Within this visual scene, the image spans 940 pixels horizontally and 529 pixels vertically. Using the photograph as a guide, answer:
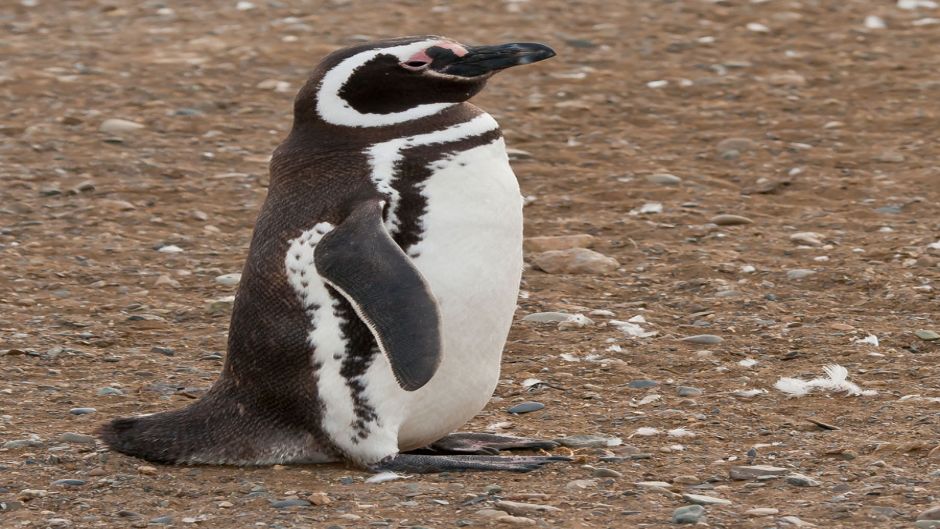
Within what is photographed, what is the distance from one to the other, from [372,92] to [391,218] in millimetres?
361

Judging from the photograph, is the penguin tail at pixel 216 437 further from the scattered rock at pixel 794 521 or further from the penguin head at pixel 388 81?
the scattered rock at pixel 794 521

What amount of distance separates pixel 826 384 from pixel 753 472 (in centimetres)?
90

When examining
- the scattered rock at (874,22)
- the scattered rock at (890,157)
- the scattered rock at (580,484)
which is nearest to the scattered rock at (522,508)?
the scattered rock at (580,484)

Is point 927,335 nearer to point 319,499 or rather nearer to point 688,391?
point 688,391

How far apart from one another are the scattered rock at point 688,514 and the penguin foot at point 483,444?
68 cm

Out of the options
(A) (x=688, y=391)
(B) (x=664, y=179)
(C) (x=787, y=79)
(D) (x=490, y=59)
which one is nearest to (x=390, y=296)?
(D) (x=490, y=59)

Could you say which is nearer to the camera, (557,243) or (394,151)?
(394,151)

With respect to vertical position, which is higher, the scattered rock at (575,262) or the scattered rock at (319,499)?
the scattered rock at (319,499)

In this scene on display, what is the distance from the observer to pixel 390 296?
12.4ft

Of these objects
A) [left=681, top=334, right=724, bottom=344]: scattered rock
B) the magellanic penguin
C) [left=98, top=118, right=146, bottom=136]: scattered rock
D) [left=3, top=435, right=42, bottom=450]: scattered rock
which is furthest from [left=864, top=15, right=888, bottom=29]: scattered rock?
[left=3, top=435, right=42, bottom=450]: scattered rock

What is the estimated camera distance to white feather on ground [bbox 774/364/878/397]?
15.9 ft

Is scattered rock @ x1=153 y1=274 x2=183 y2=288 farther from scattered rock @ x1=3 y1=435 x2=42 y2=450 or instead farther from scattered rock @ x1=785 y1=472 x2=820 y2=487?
scattered rock @ x1=785 y1=472 x2=820 y2=487

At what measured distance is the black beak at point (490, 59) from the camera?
4219mm

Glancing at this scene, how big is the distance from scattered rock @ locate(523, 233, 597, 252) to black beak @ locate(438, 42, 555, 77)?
7.74 feet
